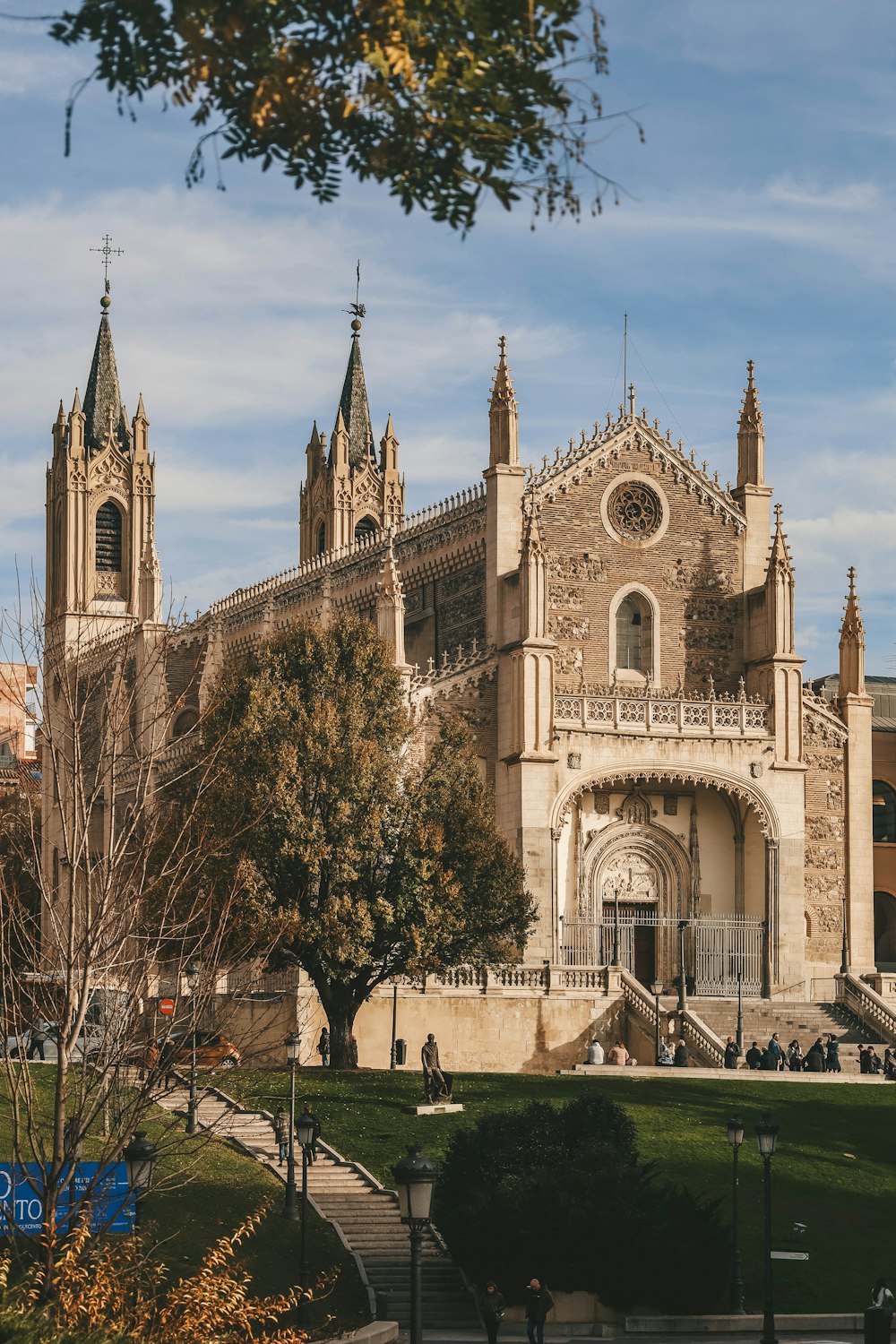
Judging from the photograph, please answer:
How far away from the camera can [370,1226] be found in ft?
108

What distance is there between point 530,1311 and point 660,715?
30135 millimetres

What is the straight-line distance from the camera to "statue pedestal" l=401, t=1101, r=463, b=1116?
127 feet

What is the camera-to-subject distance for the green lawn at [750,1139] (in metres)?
32.4

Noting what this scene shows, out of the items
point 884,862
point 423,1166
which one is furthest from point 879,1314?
point 884,862

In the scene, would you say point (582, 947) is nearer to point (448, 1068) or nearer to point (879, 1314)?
point (448, 1068)

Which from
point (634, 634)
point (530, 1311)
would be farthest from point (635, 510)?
point (530, 1311)

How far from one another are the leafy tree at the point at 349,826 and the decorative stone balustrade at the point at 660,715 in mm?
7275

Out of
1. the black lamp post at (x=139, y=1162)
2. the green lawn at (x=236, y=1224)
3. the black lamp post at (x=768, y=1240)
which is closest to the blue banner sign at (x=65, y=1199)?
the black lamp post at (x=139, y=1162)

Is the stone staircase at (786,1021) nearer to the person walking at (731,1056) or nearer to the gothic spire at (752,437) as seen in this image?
the person walking at (731,1056)

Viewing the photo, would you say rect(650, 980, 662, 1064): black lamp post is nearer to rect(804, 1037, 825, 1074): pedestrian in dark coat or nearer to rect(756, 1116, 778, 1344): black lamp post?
rect(804, 1037, 825, 1074): pedestrian in dark coat

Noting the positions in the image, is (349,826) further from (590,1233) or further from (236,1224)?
(590,1233)

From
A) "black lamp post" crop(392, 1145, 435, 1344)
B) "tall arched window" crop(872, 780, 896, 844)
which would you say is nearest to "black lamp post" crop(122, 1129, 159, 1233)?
"black lamp post" crop(392, 1145, 435, 1344)

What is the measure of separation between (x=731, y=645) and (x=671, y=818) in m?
5.61

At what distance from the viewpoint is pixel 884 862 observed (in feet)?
243
